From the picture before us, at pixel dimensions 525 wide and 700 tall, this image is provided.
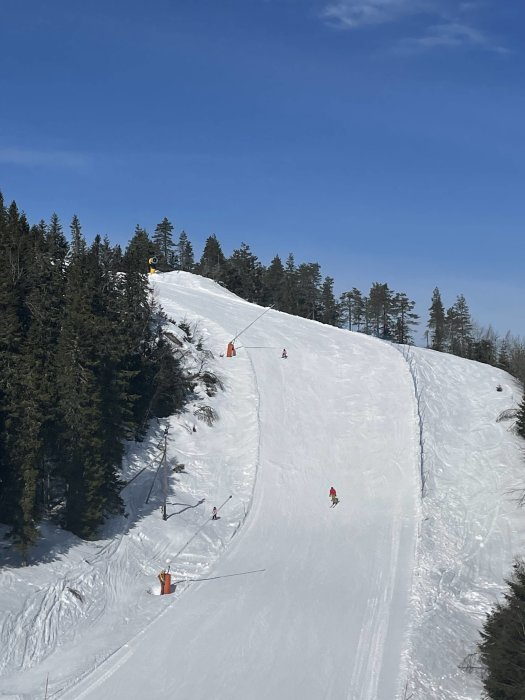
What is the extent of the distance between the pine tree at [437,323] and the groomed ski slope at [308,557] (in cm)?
4011

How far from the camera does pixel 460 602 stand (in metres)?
28.3

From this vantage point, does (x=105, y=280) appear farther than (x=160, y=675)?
Yes

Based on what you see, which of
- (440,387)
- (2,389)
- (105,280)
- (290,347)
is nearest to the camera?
(2,389)

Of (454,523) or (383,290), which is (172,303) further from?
(383,290)

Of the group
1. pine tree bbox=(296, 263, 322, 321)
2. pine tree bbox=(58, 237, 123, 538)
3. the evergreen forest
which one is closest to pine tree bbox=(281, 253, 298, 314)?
pine tree bbox=(296, 263, 322, 321)

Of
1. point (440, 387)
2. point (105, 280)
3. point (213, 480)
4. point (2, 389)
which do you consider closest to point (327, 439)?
point (213, 480)

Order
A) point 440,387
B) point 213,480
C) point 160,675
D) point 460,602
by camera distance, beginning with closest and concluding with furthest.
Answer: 1. point 160,675
2. point 460,602
3. point 213,480
4. point 440,387

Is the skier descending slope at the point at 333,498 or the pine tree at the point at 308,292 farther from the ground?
the pine tree at the point at 308,292

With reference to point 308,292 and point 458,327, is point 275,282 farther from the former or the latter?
point 458,327

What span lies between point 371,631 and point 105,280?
25.6 meters

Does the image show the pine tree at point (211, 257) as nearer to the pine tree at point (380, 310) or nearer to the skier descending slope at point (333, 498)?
the pine tree at point (380, 310)

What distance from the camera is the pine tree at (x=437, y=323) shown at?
320 ft

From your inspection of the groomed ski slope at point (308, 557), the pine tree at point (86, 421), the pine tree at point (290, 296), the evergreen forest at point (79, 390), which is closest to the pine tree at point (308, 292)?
the pine tree at point (290, 296)

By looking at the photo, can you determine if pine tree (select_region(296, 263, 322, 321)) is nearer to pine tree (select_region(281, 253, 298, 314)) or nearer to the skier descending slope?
pine tree (select_region(281, 253, 298, 314))
